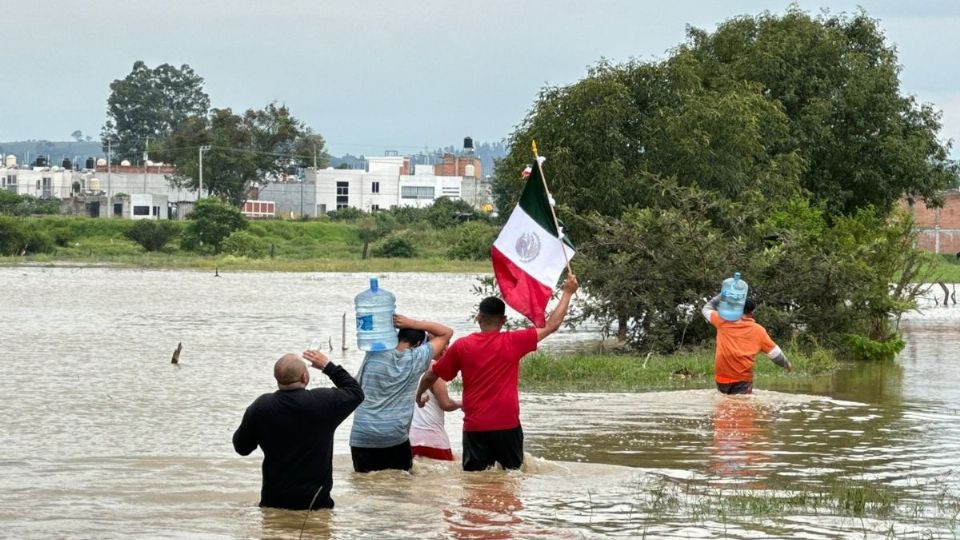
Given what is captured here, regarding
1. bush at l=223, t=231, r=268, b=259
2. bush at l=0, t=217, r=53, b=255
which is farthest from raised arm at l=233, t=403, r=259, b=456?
bush at l=0, t=217, r=53, b=255

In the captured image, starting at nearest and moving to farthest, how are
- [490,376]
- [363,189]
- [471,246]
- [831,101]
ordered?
[490,376] → [831,101] → [471,246] → [363,189]

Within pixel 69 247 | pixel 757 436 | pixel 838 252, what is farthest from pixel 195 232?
pixel 757 436

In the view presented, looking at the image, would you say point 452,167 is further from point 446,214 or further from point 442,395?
point 442,395

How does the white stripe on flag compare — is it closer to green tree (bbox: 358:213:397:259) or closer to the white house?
green tree (bbox: 358:213:397:259)

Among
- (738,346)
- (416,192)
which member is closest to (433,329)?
(738,346)

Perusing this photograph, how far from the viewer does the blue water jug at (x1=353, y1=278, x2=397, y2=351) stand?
11.2 m

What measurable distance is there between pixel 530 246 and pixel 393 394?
249 centimetres

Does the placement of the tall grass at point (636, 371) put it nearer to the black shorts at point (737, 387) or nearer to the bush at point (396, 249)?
the black shorts at point (737, 387)

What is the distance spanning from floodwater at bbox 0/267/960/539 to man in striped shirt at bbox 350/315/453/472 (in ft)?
0.86

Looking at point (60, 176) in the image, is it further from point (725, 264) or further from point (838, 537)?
point (838, 537)

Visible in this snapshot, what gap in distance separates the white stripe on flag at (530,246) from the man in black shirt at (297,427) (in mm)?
3725

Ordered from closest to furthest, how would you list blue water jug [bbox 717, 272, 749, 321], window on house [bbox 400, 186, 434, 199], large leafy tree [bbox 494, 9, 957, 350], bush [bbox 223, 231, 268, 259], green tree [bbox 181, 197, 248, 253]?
blue water jug [bbox 717, 272, 749, 321], large leafy tree [bbox 494, 9, 957, 350], bush [bbox 223, 231, 268, 259], green tree [bbox 181, 197, 248, 253], window on house [bbox 400, 186, 434, 199]

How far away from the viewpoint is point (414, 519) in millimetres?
11695

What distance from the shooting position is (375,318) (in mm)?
11352
